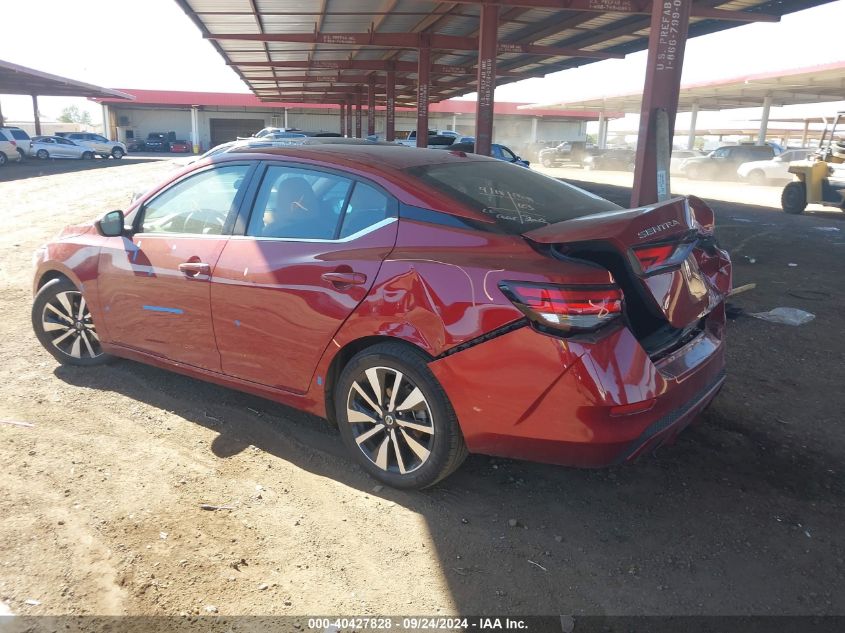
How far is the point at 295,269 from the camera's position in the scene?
330 cm

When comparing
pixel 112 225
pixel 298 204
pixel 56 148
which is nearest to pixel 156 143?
pixel 56 148

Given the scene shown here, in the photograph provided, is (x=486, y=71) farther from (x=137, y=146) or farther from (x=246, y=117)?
(x=246, y=117)

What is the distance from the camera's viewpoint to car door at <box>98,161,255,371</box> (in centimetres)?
373

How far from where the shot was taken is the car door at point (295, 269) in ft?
10.3

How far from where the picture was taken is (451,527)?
2.95 m

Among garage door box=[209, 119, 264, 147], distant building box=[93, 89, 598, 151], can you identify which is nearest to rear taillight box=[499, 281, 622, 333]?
distant building box=[93, 89, 598, 151]

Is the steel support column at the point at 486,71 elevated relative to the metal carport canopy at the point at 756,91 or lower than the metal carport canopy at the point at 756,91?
lower

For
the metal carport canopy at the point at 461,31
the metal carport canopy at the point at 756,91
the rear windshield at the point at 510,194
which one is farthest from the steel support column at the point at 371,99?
the rear windshield at the point at 510,194

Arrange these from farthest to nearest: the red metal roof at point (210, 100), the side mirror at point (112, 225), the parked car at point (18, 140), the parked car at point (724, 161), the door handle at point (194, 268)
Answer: the red metal roof at point (210, 100)
the parked car at point (18, 140)
the parked car at point (724, 161)
the side mirror at point (112, 225)
the door handle at point (194, 268)

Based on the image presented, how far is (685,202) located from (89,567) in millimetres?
3165

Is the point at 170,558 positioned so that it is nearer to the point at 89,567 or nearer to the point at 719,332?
the point at 89,567

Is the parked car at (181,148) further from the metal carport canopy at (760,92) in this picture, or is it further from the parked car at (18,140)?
the metal carport canopy at (760,92)

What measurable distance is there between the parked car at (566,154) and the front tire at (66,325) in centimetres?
3964

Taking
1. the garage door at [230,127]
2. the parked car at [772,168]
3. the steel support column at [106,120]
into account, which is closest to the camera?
the parked car at [772,168]
